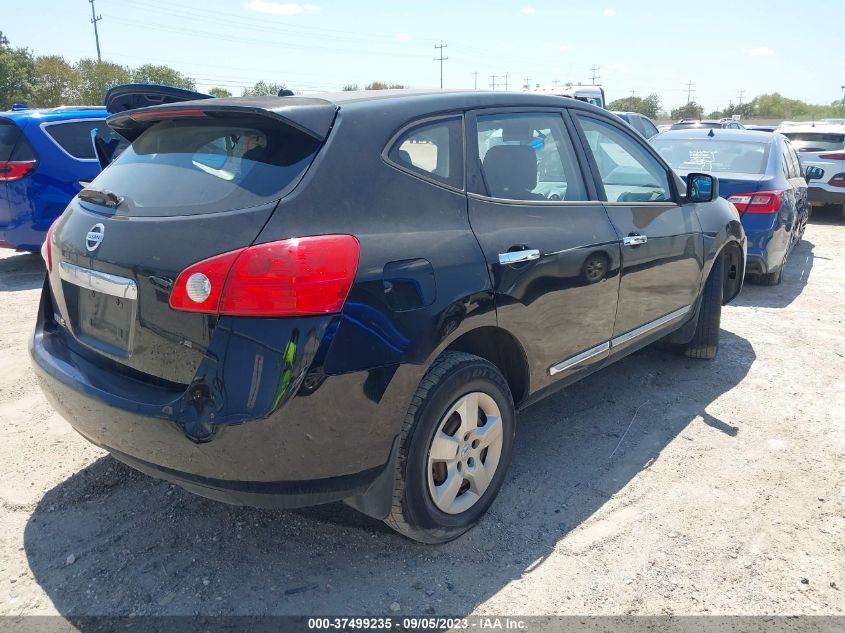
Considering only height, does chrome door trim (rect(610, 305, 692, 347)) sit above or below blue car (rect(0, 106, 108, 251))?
below

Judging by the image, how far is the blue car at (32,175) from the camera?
6.83m

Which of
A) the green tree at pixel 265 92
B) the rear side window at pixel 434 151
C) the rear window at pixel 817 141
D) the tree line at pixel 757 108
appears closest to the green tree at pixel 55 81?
the green tree at pixel 265 92

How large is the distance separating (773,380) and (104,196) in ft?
14.1

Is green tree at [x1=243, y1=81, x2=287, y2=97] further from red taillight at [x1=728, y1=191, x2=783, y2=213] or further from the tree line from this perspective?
the tree line

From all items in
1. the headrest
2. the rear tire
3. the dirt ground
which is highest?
the headrest

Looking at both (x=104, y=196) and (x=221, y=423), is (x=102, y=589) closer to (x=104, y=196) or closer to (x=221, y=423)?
(x=221, y=423)

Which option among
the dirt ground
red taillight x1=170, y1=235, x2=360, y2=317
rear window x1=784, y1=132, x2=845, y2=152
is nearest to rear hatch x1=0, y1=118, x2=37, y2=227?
the dirt ground

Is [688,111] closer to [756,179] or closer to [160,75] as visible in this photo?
[160,75]

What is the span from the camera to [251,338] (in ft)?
6.75

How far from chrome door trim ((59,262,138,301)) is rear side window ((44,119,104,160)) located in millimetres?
5368

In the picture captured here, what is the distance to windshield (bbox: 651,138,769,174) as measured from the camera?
695 cm

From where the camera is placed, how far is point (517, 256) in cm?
278

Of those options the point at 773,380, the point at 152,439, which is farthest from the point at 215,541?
the point at 773,380

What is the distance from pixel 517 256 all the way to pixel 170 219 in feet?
4.42
